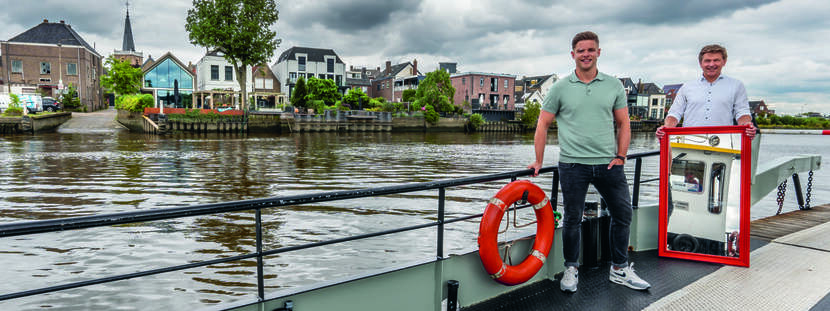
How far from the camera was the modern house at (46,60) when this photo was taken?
47584mm

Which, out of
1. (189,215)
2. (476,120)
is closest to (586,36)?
(189,215)

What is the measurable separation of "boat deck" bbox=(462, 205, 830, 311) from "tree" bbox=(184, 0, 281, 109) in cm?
3983

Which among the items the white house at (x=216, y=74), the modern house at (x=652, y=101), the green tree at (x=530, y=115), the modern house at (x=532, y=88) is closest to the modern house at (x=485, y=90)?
the modern house at (x=532, y=88)

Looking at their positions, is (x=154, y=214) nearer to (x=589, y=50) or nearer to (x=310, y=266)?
(x=589, y=50)

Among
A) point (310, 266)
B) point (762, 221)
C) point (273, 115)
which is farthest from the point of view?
point (273, 115)

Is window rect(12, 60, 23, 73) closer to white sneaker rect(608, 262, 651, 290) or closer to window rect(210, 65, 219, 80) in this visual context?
window rect(210, 65, 219, 80)

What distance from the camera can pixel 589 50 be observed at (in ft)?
9.47

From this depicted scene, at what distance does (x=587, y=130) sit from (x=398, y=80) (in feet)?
218

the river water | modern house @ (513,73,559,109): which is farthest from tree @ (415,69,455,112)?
the river water

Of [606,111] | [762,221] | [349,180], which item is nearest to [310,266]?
[606,111]

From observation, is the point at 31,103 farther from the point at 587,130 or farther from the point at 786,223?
the point at 786,223

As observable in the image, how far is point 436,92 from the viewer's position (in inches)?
2109

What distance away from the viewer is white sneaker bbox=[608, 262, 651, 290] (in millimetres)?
3166

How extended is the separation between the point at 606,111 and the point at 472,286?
56.0 inches
